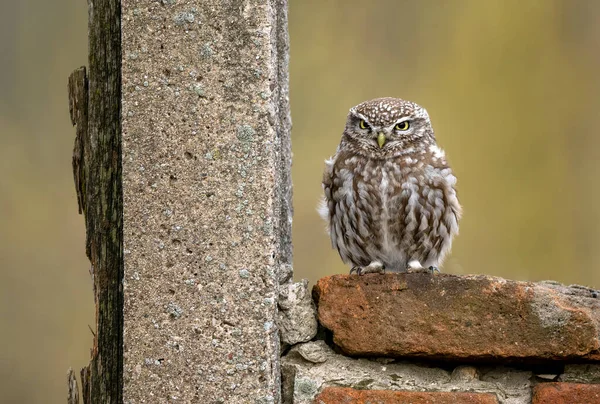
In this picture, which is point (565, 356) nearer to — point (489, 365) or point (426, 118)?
point (489, 365)

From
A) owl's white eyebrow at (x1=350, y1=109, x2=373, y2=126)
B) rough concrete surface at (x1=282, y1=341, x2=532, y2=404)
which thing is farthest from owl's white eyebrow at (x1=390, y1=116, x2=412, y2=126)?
rough concrete surface at (x1=282, y1=341, x2=532, y2=404)

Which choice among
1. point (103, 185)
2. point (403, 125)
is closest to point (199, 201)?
point (103, 185)

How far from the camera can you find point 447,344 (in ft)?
7.20

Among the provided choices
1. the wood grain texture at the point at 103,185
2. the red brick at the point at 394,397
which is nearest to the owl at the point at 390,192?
the red brick at the point at 394,397

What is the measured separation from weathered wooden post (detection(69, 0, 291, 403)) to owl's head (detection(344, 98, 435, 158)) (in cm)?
92

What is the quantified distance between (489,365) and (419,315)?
0.86 ft

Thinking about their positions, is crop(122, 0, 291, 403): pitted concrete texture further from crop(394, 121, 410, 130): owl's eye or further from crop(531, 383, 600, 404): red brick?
crop(394, 121, 410, 130): owl's eye

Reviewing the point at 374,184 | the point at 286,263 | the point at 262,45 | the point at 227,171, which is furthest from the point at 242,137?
the point at 374,184

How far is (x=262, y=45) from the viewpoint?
87.3 inches

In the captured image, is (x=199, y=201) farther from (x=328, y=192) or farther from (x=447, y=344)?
(x=328, y=192)

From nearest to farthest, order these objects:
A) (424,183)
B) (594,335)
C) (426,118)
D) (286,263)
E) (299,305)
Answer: (594,335), (299,305), (286,263), (424,183), (426,118)

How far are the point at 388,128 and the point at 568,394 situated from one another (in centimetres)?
136

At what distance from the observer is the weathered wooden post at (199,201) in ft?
7.14

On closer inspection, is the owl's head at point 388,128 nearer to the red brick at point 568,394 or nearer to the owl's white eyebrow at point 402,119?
the owl's white eyebrow at point 402,119
